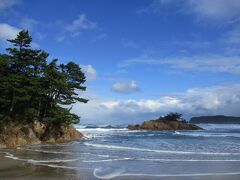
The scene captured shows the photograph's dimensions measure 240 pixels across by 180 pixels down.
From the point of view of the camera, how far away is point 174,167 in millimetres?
16469

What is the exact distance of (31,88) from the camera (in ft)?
106

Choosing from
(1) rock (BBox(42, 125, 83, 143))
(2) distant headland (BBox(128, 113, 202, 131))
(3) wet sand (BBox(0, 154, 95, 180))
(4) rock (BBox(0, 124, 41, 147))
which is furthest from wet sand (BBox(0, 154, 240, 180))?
(2) distant headland (BBox(128, 113, 202, 131))

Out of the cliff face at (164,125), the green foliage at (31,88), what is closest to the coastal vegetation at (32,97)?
the green foliage at (31,88)

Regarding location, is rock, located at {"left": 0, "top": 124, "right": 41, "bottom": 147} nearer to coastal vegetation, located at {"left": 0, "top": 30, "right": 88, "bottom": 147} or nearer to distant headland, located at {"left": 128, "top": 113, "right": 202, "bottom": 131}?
coastal vegetation, located at {"left": 0, "top": 30, "right": 88, "bottom": 147}

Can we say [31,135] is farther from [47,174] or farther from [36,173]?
[47,174]

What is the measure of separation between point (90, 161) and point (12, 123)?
14.6 meters

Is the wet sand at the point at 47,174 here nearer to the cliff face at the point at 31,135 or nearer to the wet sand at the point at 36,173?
the wet sand at the point at 36,173

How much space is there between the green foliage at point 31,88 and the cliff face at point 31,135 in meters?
0.83

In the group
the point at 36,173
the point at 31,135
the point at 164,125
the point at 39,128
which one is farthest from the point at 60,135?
the point at 164,125

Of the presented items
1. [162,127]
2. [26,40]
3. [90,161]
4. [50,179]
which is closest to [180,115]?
[162,127]

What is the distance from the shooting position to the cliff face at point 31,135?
29773 millimetres

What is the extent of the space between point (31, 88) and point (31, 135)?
13.7 ft

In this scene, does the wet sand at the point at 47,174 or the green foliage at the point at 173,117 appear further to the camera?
the green foliage at the point at 173,117

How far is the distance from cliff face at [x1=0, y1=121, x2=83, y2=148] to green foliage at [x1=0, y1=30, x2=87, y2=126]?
0.83 m
